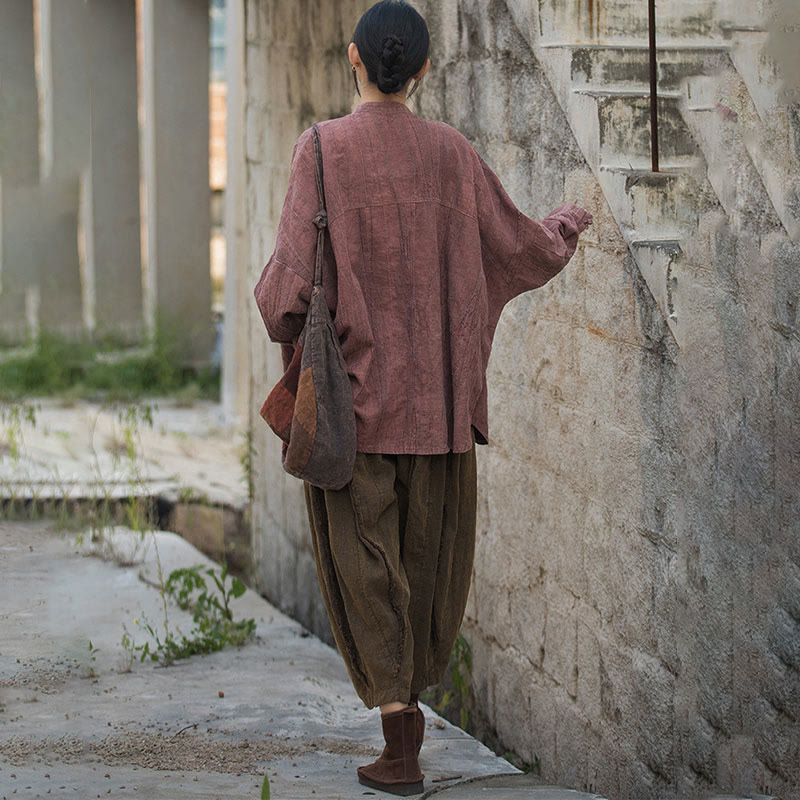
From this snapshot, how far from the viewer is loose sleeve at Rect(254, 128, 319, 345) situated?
2.71m

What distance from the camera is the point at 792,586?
8.46 feet

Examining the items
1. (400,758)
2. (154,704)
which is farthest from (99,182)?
(400,758)

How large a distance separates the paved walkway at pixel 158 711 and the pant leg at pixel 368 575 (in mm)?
347

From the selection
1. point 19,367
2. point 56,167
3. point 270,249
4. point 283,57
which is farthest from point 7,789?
point 56,167

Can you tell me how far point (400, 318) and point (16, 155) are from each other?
6.86 m

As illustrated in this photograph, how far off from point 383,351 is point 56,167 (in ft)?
21.9

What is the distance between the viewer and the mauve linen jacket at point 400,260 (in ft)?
8.96

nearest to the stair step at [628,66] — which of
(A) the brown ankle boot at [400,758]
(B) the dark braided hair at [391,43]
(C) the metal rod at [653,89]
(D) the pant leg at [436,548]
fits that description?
(C) the metal rod at [653,89]

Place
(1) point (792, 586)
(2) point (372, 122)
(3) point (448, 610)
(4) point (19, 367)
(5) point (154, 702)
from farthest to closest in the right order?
1. (4) point (19, 367)
2. (5) point (154, 702)
3. (3) point (448, 610)
4. (2) point (372, 122)
5. (1) point (792, 586)

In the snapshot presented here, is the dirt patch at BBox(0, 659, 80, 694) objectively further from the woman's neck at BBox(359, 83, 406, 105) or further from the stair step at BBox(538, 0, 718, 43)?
the stair step at BBox(538, 0, 718, 43)

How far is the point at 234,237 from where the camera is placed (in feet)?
24.7

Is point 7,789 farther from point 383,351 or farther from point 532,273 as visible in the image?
point 532,273

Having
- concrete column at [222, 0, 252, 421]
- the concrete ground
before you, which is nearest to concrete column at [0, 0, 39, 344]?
concrete column at [222, 0, 252, 421]

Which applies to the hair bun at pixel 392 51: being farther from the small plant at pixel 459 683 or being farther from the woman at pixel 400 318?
the small plant at pixel 459 683
